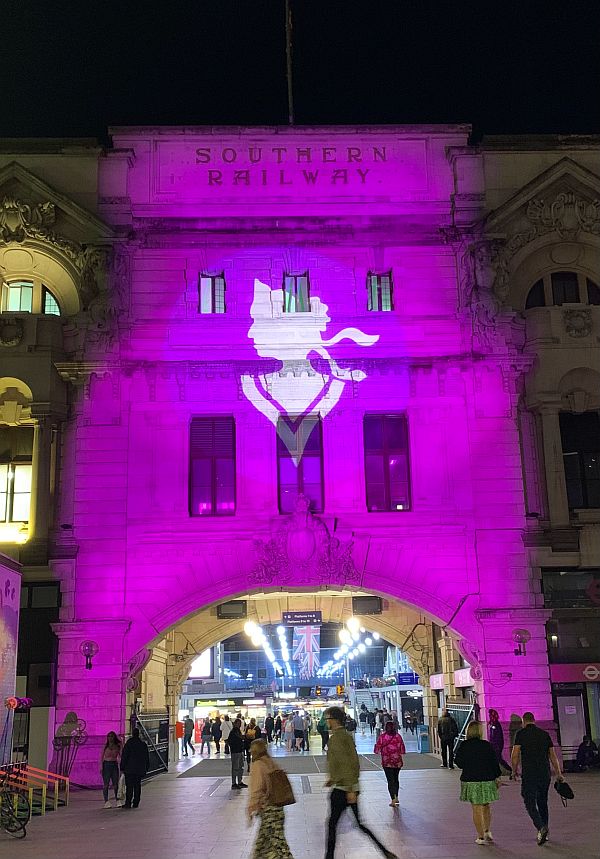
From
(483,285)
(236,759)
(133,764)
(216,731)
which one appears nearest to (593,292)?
(483,285)

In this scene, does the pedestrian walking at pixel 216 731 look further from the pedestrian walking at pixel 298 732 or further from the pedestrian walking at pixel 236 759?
the pedestrian walking at pixel 236 759

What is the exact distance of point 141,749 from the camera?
1944 centimetres

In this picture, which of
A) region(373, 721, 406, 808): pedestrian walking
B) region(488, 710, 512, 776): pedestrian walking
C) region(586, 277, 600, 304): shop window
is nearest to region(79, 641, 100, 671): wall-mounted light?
region(373, 721, 406, 808): pedestrian walking

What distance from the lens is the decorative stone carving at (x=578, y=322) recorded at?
91.8 ft

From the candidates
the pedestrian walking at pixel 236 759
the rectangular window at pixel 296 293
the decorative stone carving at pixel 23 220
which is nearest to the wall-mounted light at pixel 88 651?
the pedestrian walking at pixel 236 759

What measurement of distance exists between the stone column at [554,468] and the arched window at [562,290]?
353 centimetres

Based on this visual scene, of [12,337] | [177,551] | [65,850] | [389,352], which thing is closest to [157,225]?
Result: [12,337]

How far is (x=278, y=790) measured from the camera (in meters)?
10.4

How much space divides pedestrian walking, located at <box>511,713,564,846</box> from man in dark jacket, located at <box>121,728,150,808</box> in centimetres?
887

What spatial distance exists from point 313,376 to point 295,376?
1.76 ft

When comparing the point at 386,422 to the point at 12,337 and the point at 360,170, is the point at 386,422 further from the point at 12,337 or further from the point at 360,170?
the point at 12,337

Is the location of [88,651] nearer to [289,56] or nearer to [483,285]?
[483,285]

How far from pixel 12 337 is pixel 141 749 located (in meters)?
13.2

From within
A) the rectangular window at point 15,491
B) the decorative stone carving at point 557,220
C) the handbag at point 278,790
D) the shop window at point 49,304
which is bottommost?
the handbag at point 278,790
